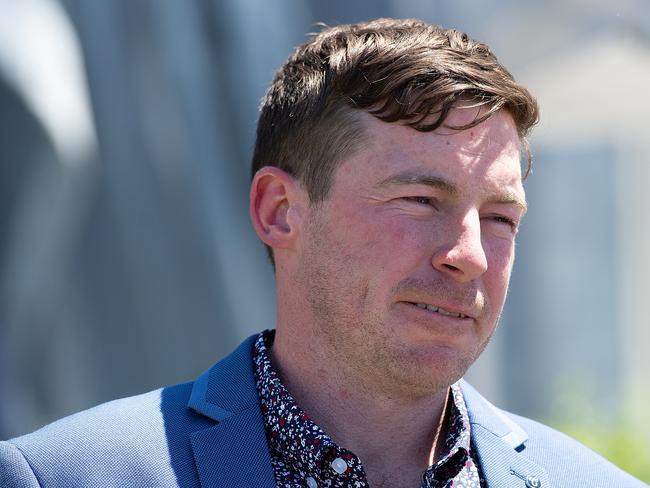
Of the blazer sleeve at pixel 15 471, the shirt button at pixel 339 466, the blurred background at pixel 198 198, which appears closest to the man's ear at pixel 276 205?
the shirt button at pixel 339 466

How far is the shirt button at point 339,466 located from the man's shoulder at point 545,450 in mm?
327

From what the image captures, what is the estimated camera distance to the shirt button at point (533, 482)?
2.28 meters

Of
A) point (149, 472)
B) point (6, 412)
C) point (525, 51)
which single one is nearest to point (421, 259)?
point (149, 472)

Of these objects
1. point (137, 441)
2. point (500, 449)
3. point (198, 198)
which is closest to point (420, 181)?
point (500, 449)

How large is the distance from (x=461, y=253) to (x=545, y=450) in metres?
0.58

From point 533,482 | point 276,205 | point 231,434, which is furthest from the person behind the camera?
point 276,205

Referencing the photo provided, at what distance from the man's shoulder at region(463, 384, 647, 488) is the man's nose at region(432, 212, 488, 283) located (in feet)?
1.30

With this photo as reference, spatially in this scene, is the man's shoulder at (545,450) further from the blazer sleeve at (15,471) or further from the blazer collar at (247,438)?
the blazer sleeve at (15,471)

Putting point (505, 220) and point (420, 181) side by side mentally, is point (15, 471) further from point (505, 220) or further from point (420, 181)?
point (505, 220)

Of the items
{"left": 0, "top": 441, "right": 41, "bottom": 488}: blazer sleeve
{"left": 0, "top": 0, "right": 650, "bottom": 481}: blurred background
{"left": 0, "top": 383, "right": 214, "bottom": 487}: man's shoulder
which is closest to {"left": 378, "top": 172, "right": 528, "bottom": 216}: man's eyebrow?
{"left": 0, "top": 383, "right": 214, "bottom": 487}: man's shoulder

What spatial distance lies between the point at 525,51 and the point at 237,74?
1.80 m

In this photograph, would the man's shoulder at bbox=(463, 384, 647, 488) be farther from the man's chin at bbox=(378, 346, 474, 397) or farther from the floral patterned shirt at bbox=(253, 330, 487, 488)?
the man's chin at bbox=(378, 346, 474, 397)

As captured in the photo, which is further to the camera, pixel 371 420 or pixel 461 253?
pixel 371 420

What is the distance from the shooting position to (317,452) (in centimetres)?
213
